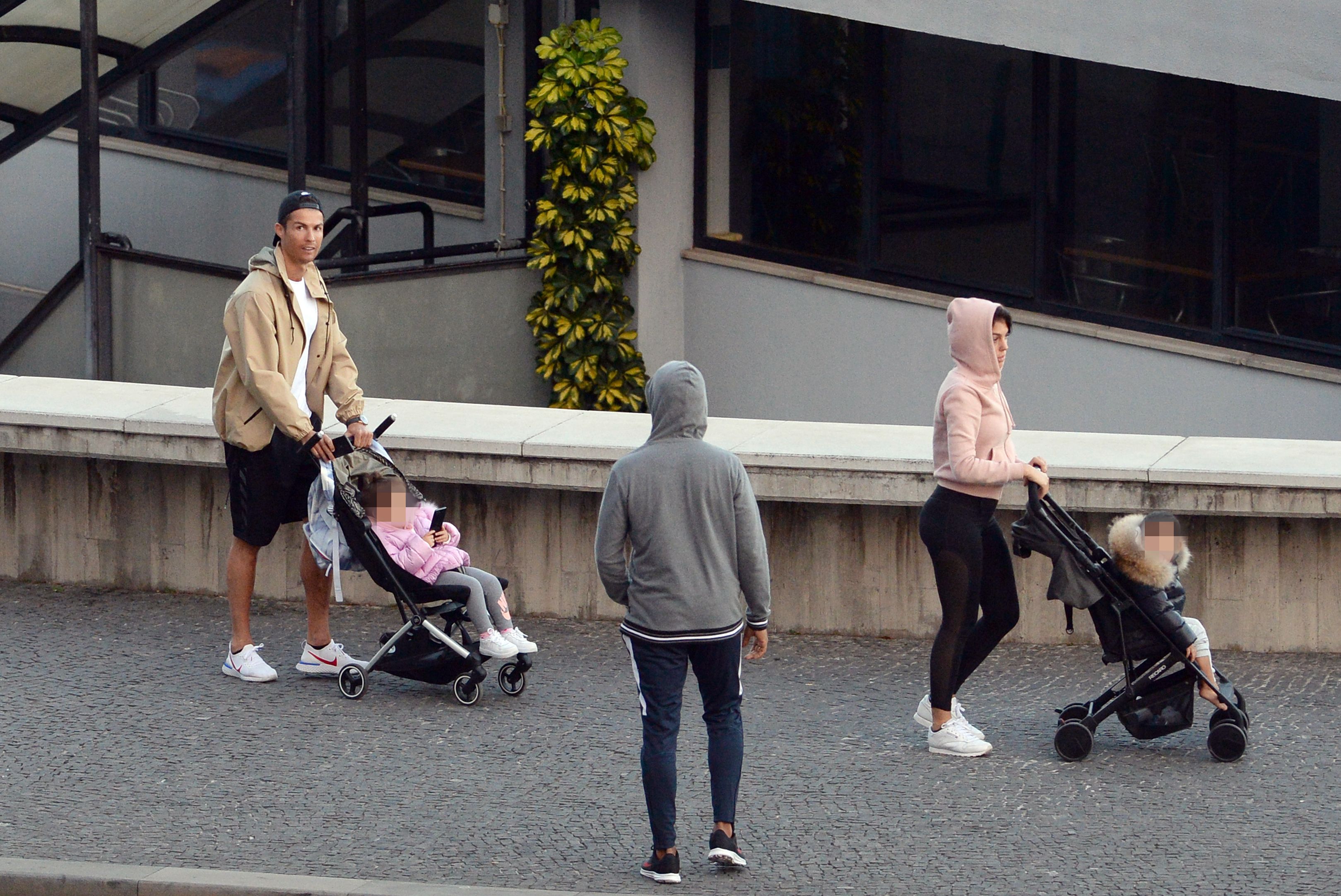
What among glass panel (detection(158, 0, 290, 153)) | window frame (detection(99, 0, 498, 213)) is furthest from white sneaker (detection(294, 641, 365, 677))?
glass panel (detection(158, 0, 290, 153))

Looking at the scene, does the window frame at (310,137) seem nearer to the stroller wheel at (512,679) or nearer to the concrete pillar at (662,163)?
the concrete pillar at (662,163)

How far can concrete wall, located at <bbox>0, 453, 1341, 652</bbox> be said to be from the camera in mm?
8156

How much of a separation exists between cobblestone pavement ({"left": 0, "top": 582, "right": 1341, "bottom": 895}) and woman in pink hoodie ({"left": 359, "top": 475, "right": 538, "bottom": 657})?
0.29 metres

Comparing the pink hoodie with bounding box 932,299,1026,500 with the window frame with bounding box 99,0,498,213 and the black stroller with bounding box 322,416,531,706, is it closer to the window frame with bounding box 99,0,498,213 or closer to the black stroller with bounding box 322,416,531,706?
the black stroller with bounding box 322,416,531,706

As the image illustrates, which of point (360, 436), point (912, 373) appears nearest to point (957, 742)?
point (360, 436)

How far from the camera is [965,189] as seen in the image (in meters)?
13.6

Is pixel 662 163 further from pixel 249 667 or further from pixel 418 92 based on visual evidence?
pixel 249 667

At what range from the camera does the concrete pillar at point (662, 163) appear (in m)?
14.1

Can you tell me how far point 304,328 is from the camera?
7.66 metres

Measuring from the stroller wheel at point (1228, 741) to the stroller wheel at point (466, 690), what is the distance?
112 inches

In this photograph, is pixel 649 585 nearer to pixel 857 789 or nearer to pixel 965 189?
pixel 857 789

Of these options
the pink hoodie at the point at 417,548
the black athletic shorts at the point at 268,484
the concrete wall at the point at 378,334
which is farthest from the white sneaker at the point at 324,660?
the concrete wall at the point at 378,334

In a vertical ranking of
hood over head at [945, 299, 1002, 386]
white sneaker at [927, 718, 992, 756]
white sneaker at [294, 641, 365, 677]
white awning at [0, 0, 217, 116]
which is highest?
white awning at [0, 0, 217, 116]

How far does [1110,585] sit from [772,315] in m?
7.70
